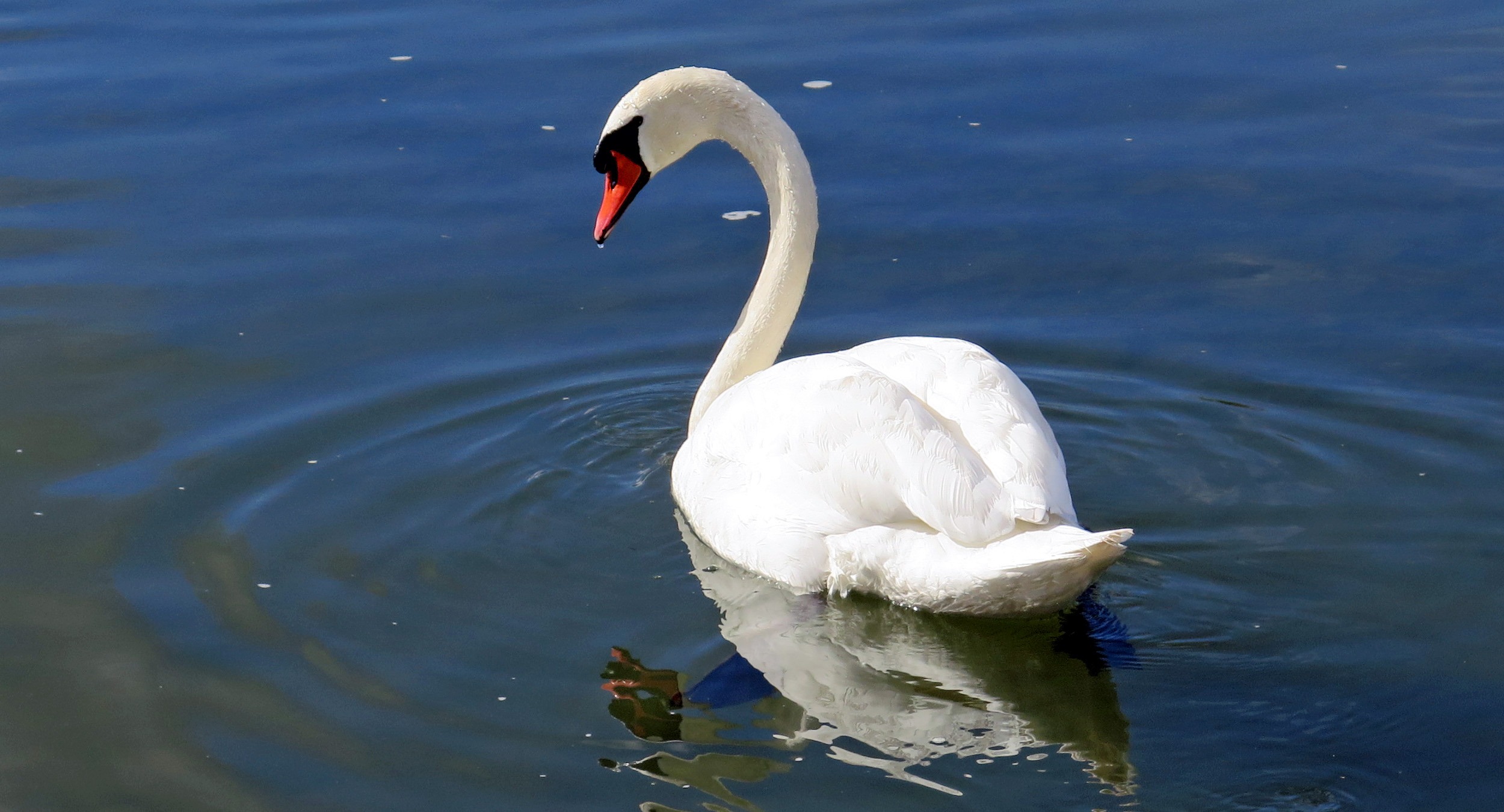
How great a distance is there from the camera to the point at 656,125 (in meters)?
6.80

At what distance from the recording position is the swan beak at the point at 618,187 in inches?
270

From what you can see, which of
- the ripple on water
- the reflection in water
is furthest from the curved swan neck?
the reflection in water

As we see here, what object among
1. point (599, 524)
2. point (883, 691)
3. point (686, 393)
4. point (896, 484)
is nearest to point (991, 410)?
point (896, 484)

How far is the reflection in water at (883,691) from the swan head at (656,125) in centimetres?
187

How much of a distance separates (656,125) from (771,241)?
64 centimetres

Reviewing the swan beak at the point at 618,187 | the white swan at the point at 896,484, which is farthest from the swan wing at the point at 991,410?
the swan beak at the point at 618,187

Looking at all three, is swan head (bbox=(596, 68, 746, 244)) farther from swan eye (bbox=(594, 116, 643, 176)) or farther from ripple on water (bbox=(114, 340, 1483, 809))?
ripple on water (bbox=(114, 340, 1483, 809))

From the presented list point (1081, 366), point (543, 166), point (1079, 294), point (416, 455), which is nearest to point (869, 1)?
point (543, 166)

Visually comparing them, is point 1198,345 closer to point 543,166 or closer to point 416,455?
point 416,455

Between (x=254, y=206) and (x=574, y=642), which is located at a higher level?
(x=254, y=206)

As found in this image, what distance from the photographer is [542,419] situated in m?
7.16

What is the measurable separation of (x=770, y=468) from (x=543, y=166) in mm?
4660

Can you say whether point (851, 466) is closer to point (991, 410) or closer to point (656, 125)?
point (991, 410)

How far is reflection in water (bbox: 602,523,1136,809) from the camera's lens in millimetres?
4758
